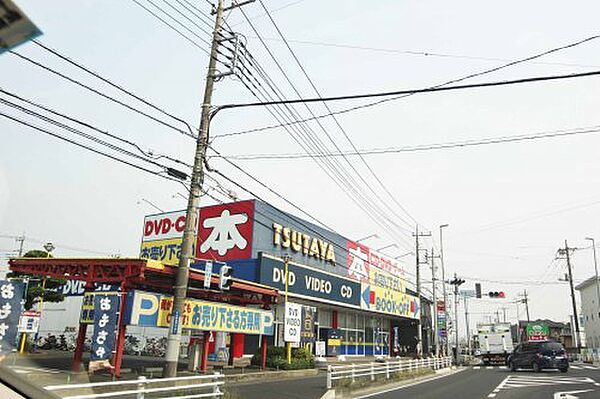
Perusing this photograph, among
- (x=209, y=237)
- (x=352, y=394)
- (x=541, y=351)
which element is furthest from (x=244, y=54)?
(x=541, y=351)

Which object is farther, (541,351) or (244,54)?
(541,351)

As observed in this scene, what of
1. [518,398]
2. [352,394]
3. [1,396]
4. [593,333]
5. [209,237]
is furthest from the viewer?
[593,333]

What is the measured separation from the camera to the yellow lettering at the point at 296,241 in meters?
34.0

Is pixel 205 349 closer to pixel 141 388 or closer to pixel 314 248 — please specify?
pixel 141 388

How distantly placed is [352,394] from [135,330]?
28.0 metres

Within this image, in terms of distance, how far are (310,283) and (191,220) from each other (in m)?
18.7

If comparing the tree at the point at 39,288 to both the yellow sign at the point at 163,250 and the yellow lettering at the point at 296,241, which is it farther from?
the yellow lettering at the point at 296,241

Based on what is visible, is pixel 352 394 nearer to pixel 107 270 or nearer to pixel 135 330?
pixel 107 270

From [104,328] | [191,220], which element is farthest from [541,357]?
[104,328]

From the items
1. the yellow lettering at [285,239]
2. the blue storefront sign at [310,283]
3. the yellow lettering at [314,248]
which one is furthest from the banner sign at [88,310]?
the yellow lettering at [314,248]

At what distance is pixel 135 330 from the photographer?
1555 inches

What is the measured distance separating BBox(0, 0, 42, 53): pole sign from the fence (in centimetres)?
1548

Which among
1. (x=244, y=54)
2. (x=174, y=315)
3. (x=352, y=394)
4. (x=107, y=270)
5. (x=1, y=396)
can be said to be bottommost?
(x=352, y=394)

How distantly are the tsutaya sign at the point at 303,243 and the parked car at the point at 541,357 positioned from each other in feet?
47.6
